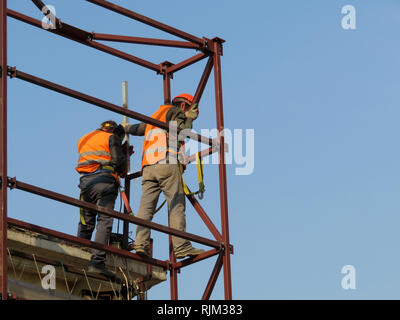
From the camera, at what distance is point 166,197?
A: 771 inches

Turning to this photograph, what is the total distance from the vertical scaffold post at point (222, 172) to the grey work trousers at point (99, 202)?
1625 mm

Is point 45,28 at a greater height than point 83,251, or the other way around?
point 45,28

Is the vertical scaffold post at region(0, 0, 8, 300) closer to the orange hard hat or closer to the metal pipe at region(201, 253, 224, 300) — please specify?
the metal pipe at region(201, 253, 224, 300)

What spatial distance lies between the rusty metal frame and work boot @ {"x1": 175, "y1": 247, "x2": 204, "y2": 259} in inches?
4.4

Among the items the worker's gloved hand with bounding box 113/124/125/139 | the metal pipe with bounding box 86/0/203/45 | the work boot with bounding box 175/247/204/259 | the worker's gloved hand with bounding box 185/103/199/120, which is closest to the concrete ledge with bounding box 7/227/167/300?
the work boot with bounding box 175/247/204/259

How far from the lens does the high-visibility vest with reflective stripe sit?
1973 centimetres

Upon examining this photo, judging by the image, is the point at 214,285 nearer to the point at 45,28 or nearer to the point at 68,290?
the point at 68,290

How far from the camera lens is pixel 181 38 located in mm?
19875

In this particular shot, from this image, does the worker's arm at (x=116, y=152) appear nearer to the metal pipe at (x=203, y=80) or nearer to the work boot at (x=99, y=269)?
the metal pipe at (x=203, y=80)

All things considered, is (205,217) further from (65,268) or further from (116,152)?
(65,268)

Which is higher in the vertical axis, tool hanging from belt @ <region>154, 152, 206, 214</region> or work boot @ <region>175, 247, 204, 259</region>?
tool hanging from belt @ <region>154, 152, 206, 214</region>
